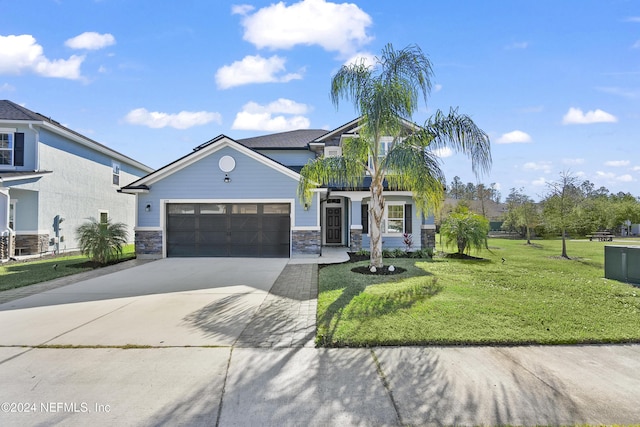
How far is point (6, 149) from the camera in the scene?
14.4 m

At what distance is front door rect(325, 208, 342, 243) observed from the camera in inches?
715

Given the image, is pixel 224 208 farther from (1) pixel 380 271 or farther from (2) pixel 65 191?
(2) pixel 65 191

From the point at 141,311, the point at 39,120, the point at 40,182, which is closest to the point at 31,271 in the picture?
the point at 40,182

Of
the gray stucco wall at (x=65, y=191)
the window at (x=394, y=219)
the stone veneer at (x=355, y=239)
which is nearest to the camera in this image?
the gray stucco wall at (x=65, y=191)

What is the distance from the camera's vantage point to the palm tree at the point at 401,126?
338 inches

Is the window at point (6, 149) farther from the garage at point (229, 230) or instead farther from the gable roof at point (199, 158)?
the garage at point (229, 230)

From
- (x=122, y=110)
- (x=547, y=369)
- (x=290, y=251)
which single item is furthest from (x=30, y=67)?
(x=547, y=369)

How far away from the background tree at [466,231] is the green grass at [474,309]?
3.51 meters

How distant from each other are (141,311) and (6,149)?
1421 cm

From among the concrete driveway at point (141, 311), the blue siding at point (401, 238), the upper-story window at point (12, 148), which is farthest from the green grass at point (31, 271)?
the blue siding at point (401, 238)

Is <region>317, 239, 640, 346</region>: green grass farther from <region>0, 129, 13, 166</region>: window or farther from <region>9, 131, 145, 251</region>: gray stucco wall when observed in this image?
<region>0, 129, 13, 166</region>: window

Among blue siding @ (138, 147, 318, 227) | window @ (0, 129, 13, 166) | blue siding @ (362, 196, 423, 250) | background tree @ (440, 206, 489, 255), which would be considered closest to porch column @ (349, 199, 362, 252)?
blue siding @ (362, 196, 423, 250)

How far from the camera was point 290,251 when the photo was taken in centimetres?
1371

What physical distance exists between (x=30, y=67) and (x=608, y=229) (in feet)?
163
